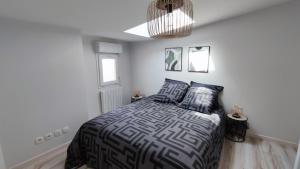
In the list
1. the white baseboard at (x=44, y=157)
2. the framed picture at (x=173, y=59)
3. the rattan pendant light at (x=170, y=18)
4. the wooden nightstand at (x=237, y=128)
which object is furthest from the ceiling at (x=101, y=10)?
the white baseboard at (x=44, y=157)

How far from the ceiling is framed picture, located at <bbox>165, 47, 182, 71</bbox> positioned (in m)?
0.85

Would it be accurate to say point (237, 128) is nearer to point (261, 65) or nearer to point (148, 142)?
point (261, 65)

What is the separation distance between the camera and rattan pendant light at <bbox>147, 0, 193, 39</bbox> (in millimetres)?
1152

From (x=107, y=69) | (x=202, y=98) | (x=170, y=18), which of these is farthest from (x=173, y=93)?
(x=170, y=18)

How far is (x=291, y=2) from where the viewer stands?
6.38 feet

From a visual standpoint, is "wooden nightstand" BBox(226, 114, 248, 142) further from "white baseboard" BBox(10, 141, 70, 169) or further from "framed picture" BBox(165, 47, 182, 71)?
"white baseboard" BBox(10, 141, 70, 169)

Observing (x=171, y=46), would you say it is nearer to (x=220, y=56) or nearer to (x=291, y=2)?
(x=220, y=56)

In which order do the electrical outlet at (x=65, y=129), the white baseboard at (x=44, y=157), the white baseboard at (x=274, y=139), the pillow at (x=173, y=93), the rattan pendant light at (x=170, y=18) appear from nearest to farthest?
the rattan pendant light at (x=170, y=18), the white baseboard at (x=44, y=157), the white baseboard at (x=274, y=139), the electrical outlet at (x=65, y=129), the pillow at (x=173, y=93)

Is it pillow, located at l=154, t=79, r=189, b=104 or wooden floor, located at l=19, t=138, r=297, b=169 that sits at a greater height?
pillow, located at l=154, t=79, r=189, b=104

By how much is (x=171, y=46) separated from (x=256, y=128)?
2.26 m

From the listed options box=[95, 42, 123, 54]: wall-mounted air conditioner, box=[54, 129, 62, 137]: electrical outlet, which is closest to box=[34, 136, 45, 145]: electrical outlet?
box=[54, 129, 62, 137]: electrical outlet

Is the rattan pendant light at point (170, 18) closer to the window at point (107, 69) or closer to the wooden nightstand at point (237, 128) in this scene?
the wooden nightstand at point (237, 128)

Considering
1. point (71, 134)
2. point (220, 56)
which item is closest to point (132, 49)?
point (220, 56)

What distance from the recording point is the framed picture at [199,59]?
2.74 m
